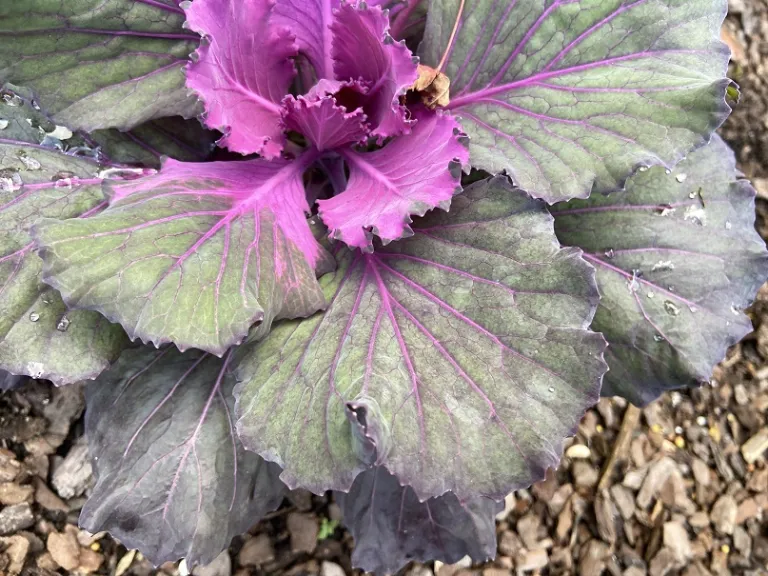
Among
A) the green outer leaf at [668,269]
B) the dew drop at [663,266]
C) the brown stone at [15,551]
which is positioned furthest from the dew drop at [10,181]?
the dew drop at [663,266]

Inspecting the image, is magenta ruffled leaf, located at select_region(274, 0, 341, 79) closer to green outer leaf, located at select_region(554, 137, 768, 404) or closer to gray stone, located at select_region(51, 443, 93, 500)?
green outer leaf, located at select_region(554, 137, 768, 404)

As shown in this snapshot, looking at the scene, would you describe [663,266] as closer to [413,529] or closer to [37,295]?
[413,529]

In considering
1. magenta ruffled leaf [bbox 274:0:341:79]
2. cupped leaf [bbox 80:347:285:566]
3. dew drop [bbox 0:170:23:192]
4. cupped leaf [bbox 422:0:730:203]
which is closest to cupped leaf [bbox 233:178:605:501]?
cupped leaf [bbox 422:0:730:203]

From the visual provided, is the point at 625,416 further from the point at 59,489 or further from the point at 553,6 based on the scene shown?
the point at 59,489

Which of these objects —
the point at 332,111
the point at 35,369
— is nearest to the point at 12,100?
the point at 35,369

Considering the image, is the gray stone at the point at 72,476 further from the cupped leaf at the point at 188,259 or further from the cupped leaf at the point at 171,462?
the cupped leaf at the point at 188,259
